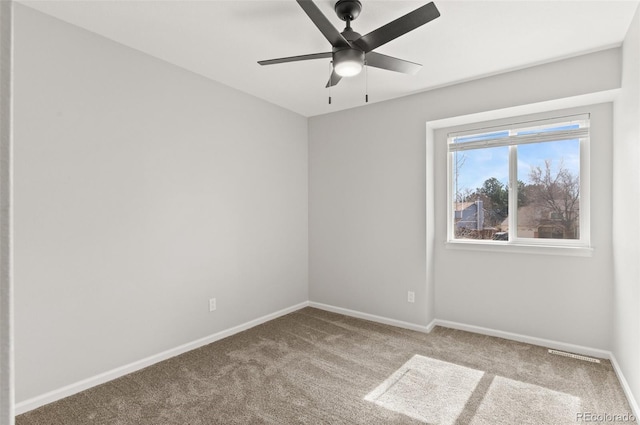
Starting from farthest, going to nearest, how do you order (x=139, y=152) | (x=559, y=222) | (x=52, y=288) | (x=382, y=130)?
1. (x=382, y=130)
2. (x=559, y=222)
3. (x=139, y=152)
4. (x=52, y=288)

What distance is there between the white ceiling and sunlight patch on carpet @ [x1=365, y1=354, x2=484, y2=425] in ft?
8.43

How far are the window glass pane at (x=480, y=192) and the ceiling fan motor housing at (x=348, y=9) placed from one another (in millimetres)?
→ 2218

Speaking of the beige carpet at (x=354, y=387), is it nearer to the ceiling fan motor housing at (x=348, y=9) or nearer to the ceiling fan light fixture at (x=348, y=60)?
the ceiling fan light fixture at (x=348, y=60)

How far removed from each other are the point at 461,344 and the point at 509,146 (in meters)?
2.04

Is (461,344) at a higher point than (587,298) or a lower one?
lower

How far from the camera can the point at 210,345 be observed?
3215 millimetres

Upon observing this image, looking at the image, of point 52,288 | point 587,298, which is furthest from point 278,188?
point 587,298

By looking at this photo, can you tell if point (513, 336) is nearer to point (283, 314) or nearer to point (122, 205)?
point (283, 314)

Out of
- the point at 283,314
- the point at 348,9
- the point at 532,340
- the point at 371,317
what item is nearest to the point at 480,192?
the point at 532,340

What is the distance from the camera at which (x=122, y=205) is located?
2639 mm

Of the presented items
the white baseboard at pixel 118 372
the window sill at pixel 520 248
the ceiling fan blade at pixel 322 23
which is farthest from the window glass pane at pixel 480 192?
the white baseboard at pixel 118 372

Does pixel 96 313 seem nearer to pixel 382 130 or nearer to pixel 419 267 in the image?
pixel 419 267

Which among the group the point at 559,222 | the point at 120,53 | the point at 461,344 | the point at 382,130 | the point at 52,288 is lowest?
the point at 461,344

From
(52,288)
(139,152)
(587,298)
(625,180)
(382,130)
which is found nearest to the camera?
(52,288)
